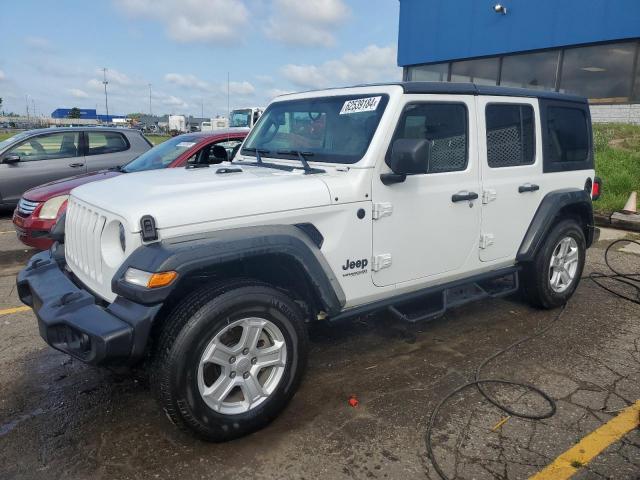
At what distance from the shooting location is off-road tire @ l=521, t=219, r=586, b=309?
446 centimetres

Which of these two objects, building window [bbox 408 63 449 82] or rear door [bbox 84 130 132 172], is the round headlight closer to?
rear door [bbox 84 130 132 172]

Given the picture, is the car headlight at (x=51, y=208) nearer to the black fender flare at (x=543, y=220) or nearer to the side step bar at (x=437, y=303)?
the side step bar at (x=437, y=303)

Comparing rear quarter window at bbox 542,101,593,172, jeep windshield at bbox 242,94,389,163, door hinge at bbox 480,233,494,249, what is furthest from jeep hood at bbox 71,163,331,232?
rear quarter window at bbox 542,101,593,172

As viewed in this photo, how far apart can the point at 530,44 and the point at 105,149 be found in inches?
533

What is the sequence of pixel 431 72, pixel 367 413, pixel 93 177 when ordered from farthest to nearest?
pixel 431 72, pixel 93 177, pixel 367 413

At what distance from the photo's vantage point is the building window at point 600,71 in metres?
14.4

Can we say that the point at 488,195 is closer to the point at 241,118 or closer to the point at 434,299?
the point at 434,299


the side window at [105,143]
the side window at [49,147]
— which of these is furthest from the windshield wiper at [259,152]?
the side window at [49,147]

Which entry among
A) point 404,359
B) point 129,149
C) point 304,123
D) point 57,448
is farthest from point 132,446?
point 129,149

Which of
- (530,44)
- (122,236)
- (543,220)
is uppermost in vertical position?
(530,44)

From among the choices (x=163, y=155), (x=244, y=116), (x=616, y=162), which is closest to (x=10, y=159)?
(x=163, y=155)

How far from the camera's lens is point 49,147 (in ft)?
29.8

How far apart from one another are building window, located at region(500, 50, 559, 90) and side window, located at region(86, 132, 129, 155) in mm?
12522

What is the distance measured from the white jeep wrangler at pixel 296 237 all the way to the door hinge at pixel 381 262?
2 centimetres
